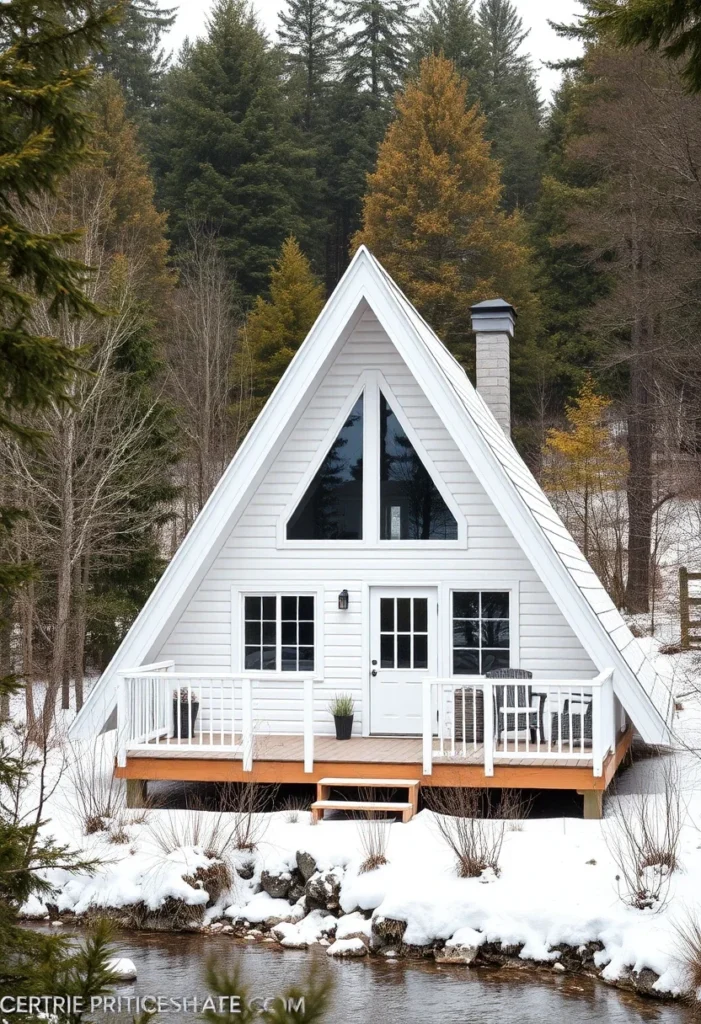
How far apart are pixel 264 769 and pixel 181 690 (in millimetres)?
1865

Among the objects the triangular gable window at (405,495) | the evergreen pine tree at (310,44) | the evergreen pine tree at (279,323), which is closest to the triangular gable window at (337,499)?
the triangular gable window at (405,495)

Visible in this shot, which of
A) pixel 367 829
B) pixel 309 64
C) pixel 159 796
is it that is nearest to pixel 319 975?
pixel 367 829

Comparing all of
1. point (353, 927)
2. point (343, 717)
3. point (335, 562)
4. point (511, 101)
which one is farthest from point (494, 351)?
point (511, 101)

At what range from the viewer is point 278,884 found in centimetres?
1024

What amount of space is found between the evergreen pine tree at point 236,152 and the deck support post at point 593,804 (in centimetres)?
2486

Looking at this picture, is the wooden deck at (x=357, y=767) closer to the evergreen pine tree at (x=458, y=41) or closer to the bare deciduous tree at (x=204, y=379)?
the bare deciduous tree at (x=204, y=379)

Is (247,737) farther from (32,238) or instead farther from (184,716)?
(32,238)

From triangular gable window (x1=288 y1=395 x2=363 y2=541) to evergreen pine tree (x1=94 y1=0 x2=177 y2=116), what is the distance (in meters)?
30.0

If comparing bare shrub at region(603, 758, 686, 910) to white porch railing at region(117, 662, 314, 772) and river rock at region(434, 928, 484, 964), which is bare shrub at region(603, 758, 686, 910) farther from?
white porch railing at region(117, 662, 314, 772)

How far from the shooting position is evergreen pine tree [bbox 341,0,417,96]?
1545 inches

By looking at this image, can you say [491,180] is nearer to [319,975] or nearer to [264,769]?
[264,769]

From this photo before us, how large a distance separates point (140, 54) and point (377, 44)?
8.71 m

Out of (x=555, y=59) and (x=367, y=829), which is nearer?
(x=367, y=829)

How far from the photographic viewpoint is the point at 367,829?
10.5m
